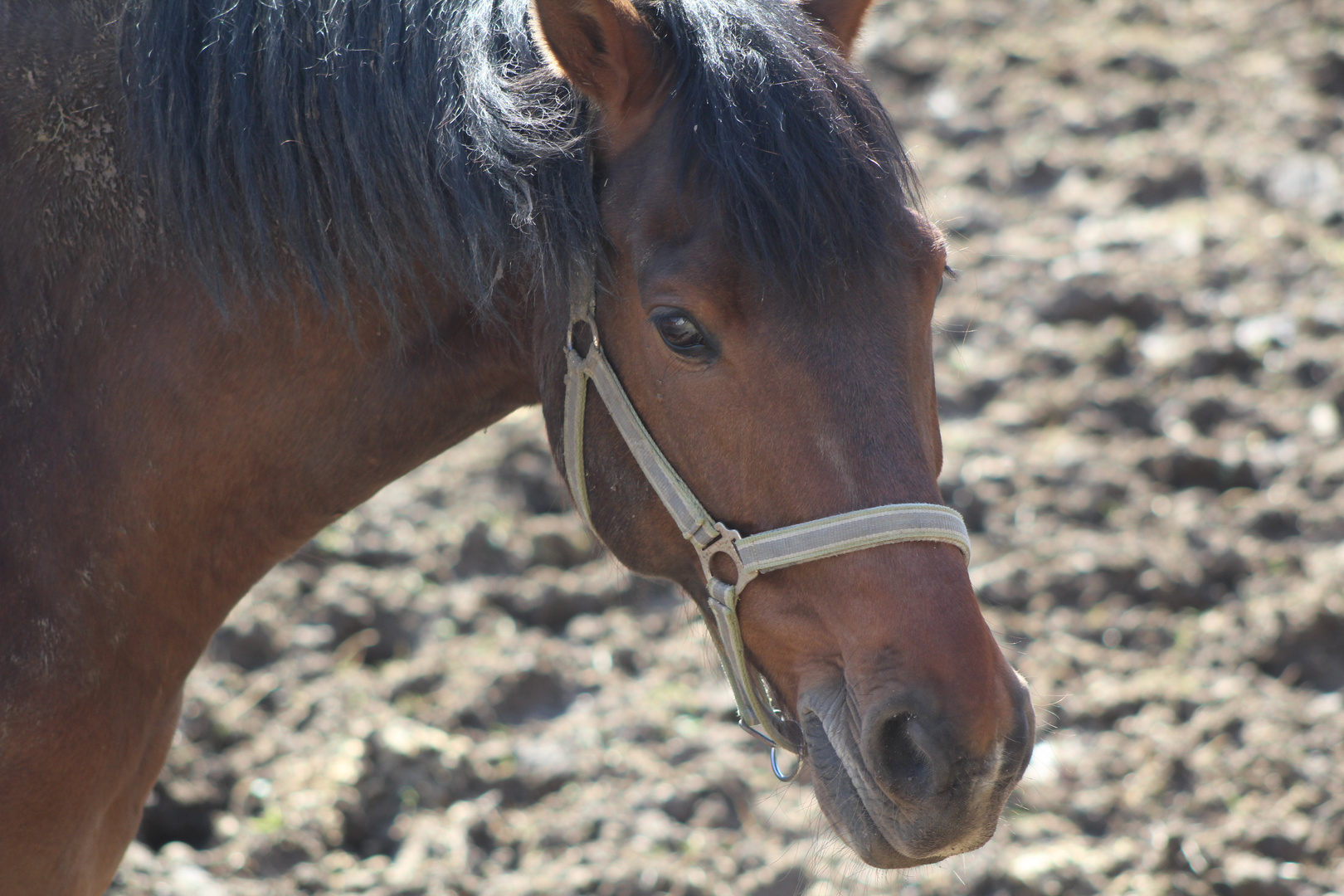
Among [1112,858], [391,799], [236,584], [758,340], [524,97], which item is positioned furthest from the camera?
[391,799]

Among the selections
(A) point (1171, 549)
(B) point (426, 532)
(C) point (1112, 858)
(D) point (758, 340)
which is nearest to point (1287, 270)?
(A) point (1171, 549)

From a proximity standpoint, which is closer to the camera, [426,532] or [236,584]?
[236,584]

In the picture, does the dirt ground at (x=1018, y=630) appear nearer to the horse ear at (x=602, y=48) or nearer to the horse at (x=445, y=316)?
the horse at (x=445, y=316)

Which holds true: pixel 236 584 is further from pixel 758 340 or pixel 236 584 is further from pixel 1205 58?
pixel 1205 58

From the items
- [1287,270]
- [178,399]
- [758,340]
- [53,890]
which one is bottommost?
[1287,270]

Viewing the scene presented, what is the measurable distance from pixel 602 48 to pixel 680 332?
47 centimetres

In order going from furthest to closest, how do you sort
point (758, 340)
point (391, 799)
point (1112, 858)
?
point (391, 799) < point (1112, 858) < point (758, 340)

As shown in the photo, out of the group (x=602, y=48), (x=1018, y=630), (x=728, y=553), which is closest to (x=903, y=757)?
(x=728, y=553)

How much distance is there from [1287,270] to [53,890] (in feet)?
16.9

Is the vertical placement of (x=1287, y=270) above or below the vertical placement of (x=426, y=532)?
below

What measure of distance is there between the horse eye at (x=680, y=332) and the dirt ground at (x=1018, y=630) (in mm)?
641

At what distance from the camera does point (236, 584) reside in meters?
2.03

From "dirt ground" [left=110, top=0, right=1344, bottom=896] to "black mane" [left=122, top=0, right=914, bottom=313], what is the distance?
68 cm

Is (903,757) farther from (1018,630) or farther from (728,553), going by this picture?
(1018,630)
